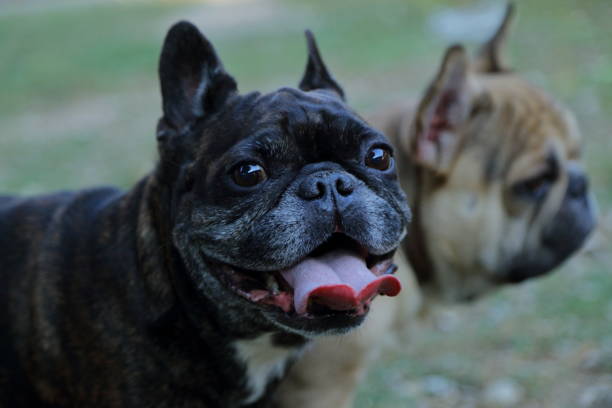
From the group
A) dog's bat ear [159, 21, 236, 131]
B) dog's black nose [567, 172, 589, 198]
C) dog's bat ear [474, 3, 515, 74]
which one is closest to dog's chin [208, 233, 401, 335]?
dog's bat ear [159, 21, 236, 131]

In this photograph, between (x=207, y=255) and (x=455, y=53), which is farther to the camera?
(x=455, y=53)

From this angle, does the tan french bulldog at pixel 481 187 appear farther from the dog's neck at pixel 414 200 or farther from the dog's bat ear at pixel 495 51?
the dog's bat ear at pixel 495 51

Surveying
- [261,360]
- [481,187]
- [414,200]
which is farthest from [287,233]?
[481,187]

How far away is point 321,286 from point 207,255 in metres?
0.44

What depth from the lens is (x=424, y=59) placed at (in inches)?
403

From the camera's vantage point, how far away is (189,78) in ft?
8.54

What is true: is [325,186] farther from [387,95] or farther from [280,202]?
[387,95]

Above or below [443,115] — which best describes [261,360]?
below

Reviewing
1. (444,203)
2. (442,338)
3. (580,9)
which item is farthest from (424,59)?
(444,203)

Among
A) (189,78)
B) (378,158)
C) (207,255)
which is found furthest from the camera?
(189,78)

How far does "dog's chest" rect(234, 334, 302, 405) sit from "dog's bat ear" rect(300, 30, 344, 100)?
972 mm

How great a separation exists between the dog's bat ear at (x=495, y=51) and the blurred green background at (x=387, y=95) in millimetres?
1445

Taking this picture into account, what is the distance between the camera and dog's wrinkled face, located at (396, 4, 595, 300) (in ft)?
11.3

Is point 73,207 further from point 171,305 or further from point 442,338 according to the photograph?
point 442,338
